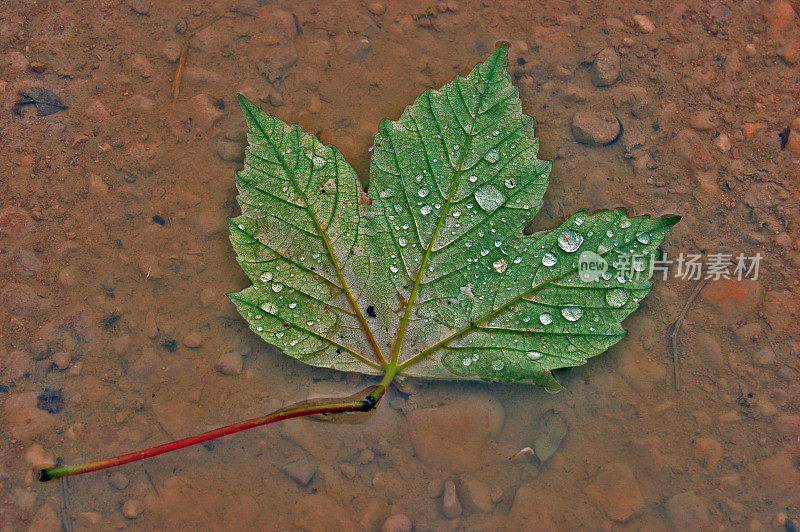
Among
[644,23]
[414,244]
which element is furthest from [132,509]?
[644,23]

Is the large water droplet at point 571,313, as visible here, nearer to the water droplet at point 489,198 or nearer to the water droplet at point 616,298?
the water droplet at point 616,298

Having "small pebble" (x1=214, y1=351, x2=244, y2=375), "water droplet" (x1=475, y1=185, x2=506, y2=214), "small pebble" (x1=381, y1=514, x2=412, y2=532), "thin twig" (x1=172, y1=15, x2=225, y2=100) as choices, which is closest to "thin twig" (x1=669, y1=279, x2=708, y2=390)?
"water droplet" (x1=475, y1=185, x2=506, y2=214)

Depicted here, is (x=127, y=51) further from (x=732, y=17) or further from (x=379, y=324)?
(x=732, y=17)

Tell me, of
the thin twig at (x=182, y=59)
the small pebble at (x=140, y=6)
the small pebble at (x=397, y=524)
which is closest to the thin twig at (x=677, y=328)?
the small pebble at (x=397, y=524)

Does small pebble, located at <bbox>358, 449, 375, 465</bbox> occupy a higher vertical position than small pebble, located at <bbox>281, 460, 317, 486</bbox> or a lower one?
higher

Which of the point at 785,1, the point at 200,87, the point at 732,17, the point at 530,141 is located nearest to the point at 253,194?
the point at 200,87

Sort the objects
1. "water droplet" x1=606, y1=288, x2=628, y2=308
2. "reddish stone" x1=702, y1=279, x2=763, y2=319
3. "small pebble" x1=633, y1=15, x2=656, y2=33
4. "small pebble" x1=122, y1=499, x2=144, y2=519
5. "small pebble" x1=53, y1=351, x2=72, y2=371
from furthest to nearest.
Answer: "small pebble" x1=633, y1=15, x2=656, y2=33
"reddish stone" x1=702, y1=279, x2=763, y2=319
"small pebble" x1=53, y1=351, x2=72, y2=371
"small pebble" x1=122, y1=499, x2=144, y2=519
"water droplet" x1=606, y1=288, x2=628, y2=308

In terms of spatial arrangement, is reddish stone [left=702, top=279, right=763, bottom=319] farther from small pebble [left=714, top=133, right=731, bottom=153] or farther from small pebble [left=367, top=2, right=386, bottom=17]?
small pebble [left=367, top=2, right=386, bottom=17]
